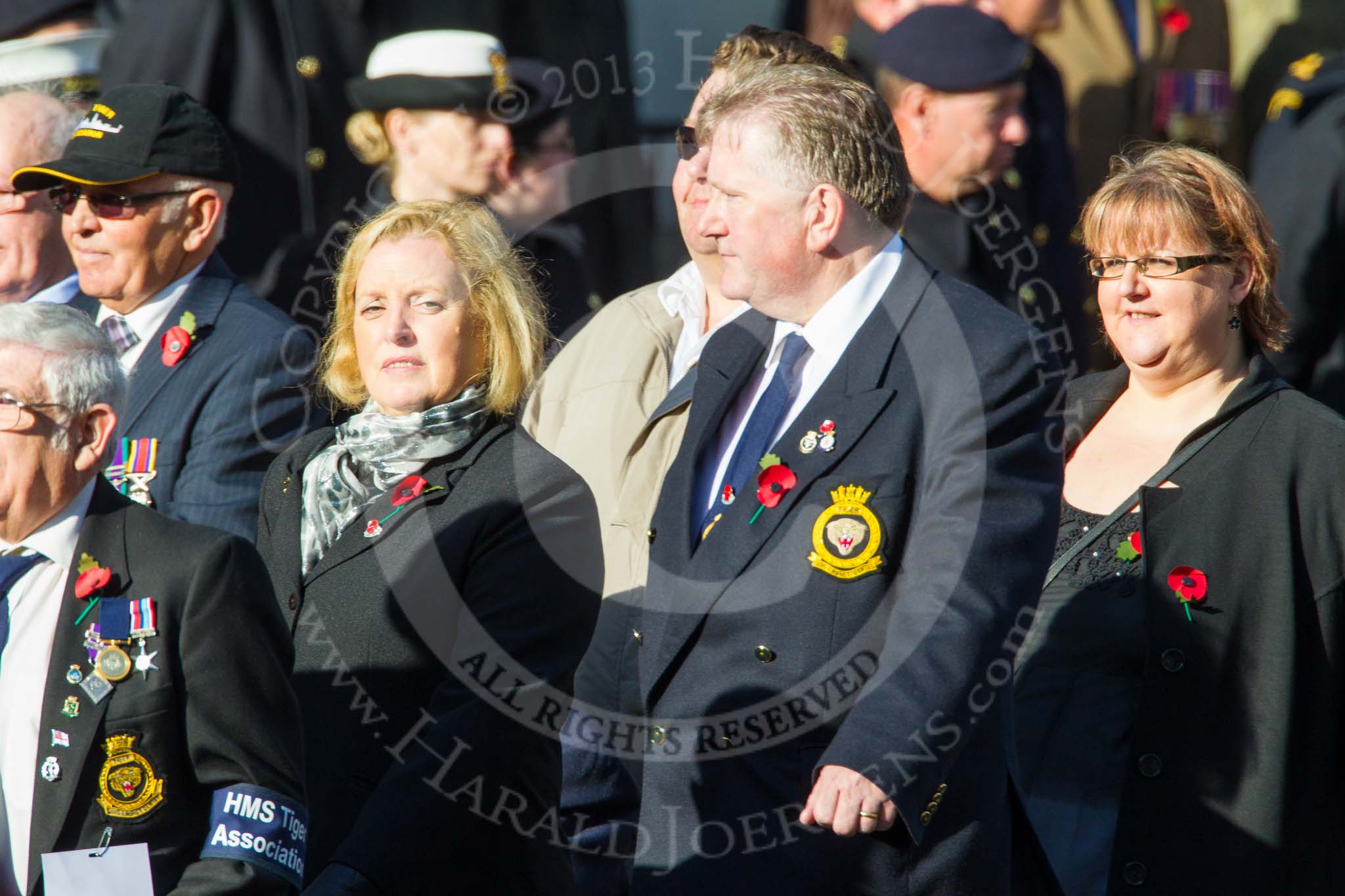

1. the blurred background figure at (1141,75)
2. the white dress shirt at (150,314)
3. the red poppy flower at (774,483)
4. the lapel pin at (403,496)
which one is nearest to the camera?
the red poppy flower at (774,483)

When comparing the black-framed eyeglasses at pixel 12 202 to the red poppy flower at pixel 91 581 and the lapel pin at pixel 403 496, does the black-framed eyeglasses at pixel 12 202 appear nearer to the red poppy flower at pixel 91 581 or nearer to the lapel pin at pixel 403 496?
the lapel pin at pixel 403 496

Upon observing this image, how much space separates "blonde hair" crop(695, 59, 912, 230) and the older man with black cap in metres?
1.45

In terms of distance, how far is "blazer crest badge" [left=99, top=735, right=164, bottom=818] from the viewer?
288 centimetres

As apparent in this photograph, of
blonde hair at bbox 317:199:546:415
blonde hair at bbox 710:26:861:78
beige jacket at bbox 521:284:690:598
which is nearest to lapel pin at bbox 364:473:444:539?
blonde hair at bbox 317:199:546:415

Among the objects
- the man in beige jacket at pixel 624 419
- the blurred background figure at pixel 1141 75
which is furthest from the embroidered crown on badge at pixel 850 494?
the blurred background figure at pixel 1141 75

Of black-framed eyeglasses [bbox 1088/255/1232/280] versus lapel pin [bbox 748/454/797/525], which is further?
black-framed eyeglasses [bbox 1088/255/1232/280]

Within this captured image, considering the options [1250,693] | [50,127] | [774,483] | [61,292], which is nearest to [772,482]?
[774,483]

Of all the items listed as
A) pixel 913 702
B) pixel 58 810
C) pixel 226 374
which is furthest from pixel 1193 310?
pixel 58 810

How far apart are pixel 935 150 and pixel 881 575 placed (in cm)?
204

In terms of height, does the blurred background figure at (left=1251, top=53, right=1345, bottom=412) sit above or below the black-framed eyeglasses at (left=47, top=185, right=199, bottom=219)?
below

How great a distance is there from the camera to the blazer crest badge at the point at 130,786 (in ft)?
9.44

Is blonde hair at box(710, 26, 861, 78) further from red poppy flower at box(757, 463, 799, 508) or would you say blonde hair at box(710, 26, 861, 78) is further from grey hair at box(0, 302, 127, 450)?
grey hair at box(0, 302, 127, 450)

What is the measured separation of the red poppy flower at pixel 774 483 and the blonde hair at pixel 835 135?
1.64ft

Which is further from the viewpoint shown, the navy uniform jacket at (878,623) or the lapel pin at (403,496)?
the lapel pin at (403,496)
